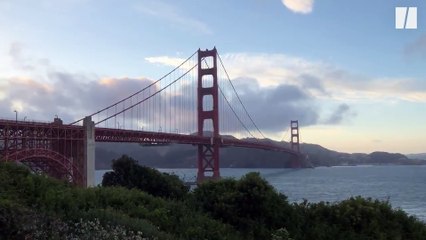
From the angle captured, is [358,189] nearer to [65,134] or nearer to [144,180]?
[65,134]

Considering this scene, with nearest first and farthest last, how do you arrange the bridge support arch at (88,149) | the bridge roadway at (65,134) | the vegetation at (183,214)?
the vegetation at (183,214) → the bridge roadway at (65,134) → the bridge support arch at (88,149)

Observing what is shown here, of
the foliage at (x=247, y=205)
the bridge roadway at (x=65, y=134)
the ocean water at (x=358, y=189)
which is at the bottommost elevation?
the ocean water at (x=358, y=189)

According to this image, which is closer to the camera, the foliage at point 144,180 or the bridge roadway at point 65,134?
the foliage at point 144,180

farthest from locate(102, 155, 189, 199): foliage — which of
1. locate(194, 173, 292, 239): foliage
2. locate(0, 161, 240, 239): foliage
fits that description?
locate(0, 161, 240, 239): foliage

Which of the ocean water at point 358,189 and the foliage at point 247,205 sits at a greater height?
the foliage at point 247,205

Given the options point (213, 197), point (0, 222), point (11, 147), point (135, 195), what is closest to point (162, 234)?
point (0, 222)

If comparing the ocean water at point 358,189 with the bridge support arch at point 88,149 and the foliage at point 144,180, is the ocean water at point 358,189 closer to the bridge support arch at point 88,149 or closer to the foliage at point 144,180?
the foliage at point 144,180

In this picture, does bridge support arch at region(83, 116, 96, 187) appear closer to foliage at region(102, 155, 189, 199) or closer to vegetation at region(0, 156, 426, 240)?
foliage at region(102, 155, 189, 199)

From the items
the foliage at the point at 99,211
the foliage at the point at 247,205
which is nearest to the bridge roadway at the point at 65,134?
the foliage at the point at 247,205

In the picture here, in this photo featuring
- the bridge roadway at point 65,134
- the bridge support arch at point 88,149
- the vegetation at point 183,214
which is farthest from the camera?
the bridge support arch at point 88,149
